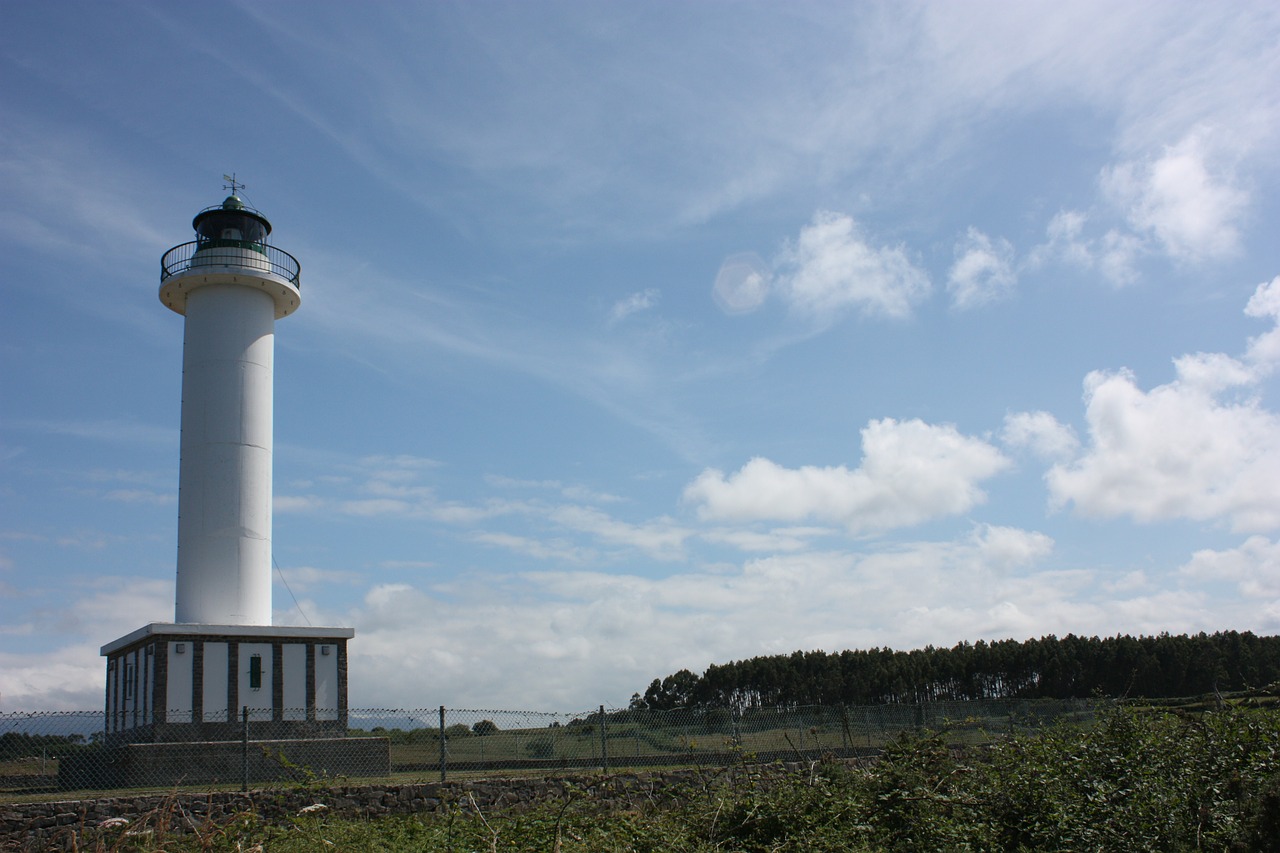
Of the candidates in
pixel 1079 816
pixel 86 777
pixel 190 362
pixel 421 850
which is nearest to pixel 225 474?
pixel 190 362

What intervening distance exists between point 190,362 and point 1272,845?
22.2 metres

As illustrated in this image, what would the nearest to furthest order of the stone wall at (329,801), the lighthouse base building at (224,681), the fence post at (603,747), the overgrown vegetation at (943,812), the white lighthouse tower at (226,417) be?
1. the overgrown vegetation at (943,812)
2. the stone wall at (329,801)
3. the fence post at (603,747)
4. the lighthouse base building at (224,681)
5. the white lighthouse tower at (226,417)

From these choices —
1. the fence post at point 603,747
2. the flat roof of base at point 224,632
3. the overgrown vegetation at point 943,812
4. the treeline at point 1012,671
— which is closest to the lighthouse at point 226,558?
the flat roof of base at point 224,632

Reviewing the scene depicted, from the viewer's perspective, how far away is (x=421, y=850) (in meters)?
8.20

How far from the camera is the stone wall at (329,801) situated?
32.9ft

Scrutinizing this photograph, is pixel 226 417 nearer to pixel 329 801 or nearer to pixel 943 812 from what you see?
pixel 329 801

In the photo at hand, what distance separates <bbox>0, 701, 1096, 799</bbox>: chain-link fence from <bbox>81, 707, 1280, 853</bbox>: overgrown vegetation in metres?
1.49

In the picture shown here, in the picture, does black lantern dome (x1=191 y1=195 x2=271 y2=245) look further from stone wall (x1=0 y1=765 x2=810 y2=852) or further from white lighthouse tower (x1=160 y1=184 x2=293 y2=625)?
stone wall (x1=0 y1=765 x2=810 y2=852)

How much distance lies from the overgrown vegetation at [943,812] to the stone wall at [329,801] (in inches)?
16.2

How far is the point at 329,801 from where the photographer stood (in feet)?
37.5

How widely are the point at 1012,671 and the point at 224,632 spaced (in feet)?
149

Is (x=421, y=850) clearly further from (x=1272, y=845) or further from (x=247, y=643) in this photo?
(x=247, y=643)

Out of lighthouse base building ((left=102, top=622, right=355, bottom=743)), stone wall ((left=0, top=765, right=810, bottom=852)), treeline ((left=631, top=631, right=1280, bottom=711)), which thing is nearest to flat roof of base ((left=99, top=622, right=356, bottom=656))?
lighthouse base building ((left=102, top=622, right=355, bottom=743))

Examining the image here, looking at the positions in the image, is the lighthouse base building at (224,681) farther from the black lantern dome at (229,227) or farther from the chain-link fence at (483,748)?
the black lantern dome at (229,227)
